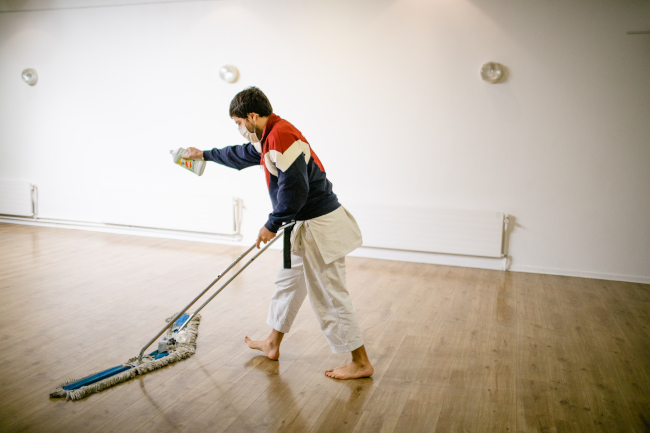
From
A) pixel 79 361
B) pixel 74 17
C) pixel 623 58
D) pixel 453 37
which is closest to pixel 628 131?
pixel 623 58

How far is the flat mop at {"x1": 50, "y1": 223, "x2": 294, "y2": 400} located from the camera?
6.73ft

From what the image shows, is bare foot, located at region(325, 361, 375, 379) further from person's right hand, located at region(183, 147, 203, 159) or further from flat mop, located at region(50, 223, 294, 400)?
person's right hand, located at region(183, 147, 203, 159)

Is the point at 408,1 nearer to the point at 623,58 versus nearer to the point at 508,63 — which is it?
the point at 508,63

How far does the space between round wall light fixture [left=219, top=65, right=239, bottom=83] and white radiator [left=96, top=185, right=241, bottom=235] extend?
1.16m

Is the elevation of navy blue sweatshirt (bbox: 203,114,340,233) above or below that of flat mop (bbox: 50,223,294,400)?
above

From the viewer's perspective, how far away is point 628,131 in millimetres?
4051

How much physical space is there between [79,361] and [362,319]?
1.56 meters

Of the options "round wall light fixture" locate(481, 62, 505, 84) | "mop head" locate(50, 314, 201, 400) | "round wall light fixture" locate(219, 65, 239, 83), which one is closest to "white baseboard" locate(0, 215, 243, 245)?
"round wall light fixture" locate(219, 65, 239, 83)

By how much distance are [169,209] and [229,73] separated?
1.52 m

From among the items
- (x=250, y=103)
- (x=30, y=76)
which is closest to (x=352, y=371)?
(x=250, y=103)

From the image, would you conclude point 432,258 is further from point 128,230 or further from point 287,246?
point 128,230

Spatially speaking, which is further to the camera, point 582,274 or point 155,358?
point 582,274

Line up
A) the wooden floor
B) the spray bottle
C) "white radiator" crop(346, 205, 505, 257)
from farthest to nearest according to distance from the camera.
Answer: "white radiator" crop(346, 205, 505, 257)
the spray bottle
the wooden floor

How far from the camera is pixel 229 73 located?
4906mm
